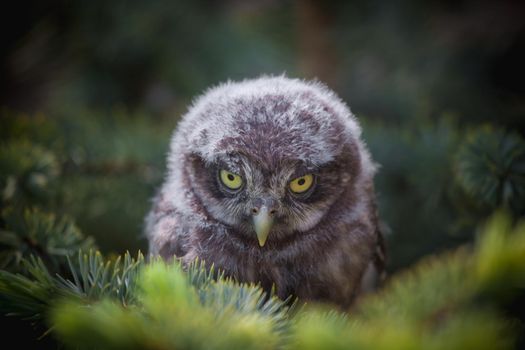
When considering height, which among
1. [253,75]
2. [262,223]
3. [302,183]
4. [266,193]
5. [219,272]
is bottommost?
[219,272]

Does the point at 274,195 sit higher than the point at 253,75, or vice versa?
the point at 253,75

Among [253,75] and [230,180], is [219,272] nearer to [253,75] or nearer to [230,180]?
[230,180]

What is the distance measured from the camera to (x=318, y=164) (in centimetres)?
186

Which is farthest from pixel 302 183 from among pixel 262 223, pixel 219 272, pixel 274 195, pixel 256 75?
pixel 256 75

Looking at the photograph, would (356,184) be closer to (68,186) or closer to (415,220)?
(415,220)

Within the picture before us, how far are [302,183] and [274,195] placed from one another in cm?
14

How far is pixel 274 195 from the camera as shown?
1.82 meters

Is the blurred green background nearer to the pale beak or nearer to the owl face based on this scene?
the owl face

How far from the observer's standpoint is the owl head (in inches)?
70.7

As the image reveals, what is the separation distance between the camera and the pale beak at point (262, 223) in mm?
1734

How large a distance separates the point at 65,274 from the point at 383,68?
128 inches

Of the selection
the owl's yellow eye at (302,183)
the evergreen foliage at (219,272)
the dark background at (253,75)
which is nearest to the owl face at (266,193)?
the owl's yellow eye at (302,183)

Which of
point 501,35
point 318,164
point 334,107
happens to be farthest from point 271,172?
point 501,35

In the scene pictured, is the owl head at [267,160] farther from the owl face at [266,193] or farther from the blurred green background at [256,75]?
the blurred green background at [256,75]
